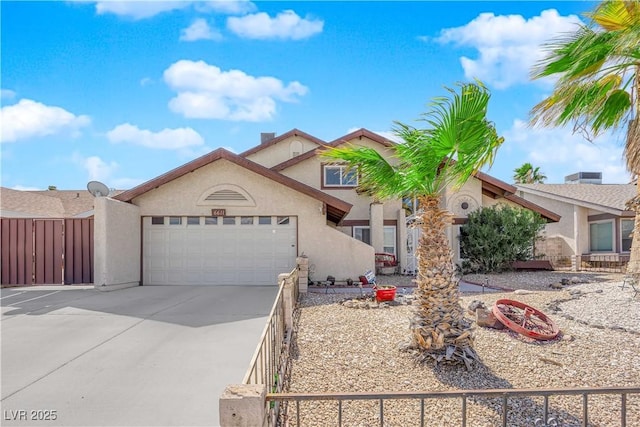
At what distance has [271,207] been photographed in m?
13.3

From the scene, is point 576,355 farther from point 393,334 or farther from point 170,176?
point 170,176

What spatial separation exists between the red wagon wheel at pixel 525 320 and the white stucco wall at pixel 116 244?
10.4 metres

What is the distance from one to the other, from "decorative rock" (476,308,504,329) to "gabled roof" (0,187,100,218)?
22.8m

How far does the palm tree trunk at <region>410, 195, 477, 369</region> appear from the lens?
5.47 meters

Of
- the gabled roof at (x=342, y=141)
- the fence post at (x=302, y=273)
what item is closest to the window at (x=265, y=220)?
the fence post at (x=302, y=273)

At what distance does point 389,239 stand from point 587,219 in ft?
37.4

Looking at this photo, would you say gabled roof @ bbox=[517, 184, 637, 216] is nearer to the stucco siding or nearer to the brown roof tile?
the brown roof tile

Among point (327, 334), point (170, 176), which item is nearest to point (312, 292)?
point (327, 334)

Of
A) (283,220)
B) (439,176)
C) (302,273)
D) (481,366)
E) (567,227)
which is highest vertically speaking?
(439,176)

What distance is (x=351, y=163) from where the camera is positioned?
19.8 ft

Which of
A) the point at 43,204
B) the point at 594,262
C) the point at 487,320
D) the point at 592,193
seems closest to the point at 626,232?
the point at 594,262

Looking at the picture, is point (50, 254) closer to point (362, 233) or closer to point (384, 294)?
point (384, 294)

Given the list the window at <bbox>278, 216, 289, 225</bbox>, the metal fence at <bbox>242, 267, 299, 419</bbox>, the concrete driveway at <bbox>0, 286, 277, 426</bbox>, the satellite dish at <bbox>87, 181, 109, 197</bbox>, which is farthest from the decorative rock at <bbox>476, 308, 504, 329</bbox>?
the satellite dish at <bbox>87, 181, 109, 197</bbox>

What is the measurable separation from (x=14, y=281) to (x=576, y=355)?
50.4 feet
